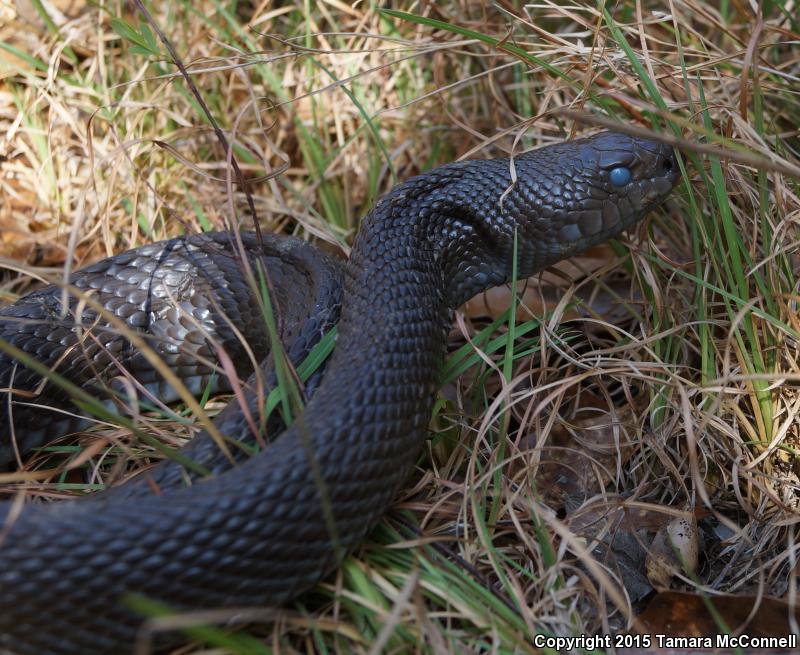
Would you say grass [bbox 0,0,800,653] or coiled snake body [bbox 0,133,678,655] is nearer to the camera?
coiled snake body [bbox 0,133,678,655]

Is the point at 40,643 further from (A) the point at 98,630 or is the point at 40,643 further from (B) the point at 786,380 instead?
(B) the point at 786,380

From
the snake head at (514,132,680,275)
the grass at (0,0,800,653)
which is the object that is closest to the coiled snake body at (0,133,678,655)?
the snake head at (514,132,680,275)

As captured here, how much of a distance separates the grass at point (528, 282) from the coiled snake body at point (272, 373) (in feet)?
0.58

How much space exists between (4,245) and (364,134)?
206 centimetres

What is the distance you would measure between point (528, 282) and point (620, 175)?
77 cm

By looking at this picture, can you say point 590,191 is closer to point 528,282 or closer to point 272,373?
point 528,282

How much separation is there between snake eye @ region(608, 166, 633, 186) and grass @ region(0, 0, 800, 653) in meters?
0.23

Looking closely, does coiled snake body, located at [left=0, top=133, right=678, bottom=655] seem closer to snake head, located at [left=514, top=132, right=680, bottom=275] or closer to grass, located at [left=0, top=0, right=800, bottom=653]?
snake head, located at [left=514, top=132, right=680, bottom=275]

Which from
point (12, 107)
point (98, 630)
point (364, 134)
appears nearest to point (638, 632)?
point (98, 630)

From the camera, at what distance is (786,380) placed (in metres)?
2.98

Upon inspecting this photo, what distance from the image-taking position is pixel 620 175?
3521mm

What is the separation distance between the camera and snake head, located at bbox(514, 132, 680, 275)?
11.5ft

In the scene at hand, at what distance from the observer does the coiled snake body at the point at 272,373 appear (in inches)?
91.9

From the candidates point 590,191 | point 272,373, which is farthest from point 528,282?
point 272,373
